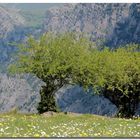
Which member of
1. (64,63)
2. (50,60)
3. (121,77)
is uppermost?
(50,60)

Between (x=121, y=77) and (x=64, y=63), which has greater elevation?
(x=64, y=63)

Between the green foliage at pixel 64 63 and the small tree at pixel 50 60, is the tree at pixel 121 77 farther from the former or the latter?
the small tree at pixel 50 60

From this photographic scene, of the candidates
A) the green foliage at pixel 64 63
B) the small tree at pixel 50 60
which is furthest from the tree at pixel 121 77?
the small tree at pixel 50 60

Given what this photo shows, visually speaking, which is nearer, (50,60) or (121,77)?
(50,60)

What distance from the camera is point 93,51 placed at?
71.8 m

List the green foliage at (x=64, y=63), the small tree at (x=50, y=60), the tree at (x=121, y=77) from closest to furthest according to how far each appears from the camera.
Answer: the small tree at (x=50, y=60), the green foliage at (x=64, y=63), the tree at (x=121, y=77)

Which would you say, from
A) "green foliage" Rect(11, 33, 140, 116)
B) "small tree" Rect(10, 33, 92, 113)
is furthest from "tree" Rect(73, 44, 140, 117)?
"small tree" Rect(10, 33, 92, 113)

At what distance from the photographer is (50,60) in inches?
2463

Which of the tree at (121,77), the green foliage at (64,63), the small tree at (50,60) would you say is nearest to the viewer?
the small tree at (50,60)

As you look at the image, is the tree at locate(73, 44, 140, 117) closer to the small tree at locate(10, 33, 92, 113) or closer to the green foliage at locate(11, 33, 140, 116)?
the green foliage at locate(11, 33, 140, 116)

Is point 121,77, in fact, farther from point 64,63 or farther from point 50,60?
point 50,60

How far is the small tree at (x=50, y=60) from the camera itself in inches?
2405

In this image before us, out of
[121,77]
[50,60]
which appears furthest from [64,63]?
[121,77]

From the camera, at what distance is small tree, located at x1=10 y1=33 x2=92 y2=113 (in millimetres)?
61094
